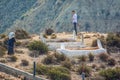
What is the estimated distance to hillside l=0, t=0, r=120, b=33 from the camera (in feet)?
416

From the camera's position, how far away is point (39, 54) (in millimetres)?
31375

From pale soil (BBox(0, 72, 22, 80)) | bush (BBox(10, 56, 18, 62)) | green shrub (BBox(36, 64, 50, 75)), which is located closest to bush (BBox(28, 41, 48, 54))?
bush (BBox(10, 56, 18, 62))


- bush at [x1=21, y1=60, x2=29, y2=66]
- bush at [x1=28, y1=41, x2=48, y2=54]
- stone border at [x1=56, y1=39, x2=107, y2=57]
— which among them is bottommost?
bush at [x1=21, y1=60, x2=29, y2=66]

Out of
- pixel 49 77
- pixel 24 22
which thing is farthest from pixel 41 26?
pixel 49 77

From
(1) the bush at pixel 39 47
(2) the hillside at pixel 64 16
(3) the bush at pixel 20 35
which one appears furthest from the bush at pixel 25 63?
(2) the hillside at pixel 64 16

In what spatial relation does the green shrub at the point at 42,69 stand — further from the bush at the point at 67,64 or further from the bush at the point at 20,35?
the bush at the point at 20,35

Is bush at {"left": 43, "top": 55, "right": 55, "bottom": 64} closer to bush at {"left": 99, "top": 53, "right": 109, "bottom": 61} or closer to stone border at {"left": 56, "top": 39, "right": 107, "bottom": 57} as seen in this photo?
stone border at {"left": 56, "top": 39, "right": 107, "bottom": 57}

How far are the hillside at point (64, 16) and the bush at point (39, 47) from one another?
89980mm

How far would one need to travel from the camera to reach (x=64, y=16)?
130m

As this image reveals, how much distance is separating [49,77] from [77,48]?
732 centimetres

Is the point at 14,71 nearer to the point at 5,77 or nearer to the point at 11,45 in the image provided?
the point at 5,77

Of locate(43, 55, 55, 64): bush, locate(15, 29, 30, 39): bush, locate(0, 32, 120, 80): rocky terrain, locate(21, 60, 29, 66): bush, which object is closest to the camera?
locate(0, 32, 120, 80): rocky terrain

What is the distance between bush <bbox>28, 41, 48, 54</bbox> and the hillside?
295ft

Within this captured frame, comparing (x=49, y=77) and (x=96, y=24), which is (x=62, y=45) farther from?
(x=96, y=24)
